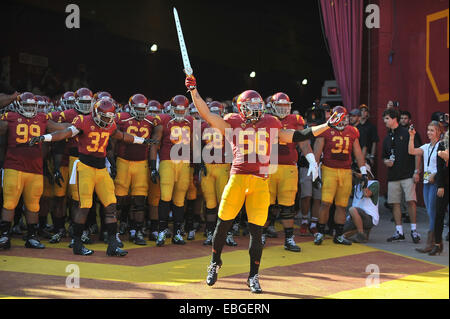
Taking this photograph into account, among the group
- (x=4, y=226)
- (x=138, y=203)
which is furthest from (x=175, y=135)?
(x=4, y=226)

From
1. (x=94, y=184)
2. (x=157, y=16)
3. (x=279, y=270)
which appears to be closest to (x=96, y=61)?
(x=157, y=16)

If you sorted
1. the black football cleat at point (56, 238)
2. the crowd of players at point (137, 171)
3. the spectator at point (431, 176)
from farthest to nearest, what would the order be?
the black football cleat at point (56, 238) → the crowd of players at point (137, 171) → the spectator at point (431, 176)

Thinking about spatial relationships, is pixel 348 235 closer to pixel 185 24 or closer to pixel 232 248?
pixel 232 248

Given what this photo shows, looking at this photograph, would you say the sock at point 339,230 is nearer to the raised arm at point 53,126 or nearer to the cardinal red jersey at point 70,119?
the cardinal red jersey at point 70,119

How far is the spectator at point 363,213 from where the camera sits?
7.78 m

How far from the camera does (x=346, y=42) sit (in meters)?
11.5

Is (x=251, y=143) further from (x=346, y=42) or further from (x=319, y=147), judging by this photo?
(x=346, y=42)

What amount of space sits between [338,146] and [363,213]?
3.77 ft

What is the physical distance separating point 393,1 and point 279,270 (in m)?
7.65

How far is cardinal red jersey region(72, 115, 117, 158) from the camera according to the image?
6477mm

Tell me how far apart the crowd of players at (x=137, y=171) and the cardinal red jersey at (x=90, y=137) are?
1cm

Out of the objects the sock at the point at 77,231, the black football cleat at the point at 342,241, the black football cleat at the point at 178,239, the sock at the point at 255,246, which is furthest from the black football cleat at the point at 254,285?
the black football cleat at the point at 342,241

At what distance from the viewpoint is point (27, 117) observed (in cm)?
686

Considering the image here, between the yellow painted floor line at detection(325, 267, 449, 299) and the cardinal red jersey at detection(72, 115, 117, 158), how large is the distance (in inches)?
133
